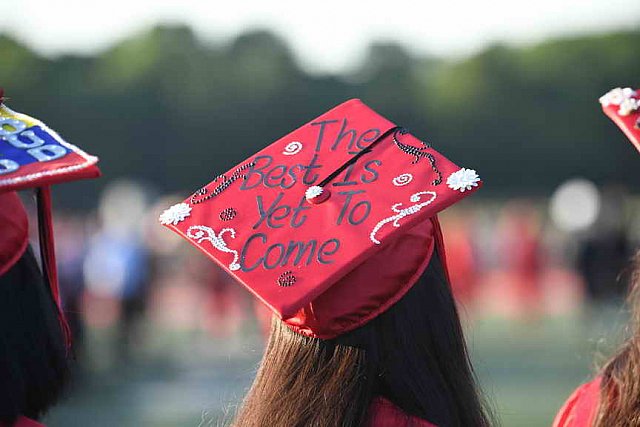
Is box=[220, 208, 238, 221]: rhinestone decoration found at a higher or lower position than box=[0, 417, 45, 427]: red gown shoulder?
higher

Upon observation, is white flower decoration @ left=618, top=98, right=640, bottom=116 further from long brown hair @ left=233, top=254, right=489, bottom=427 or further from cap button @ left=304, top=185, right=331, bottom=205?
cap button @ left=304, top=185, right=331, bottom=205

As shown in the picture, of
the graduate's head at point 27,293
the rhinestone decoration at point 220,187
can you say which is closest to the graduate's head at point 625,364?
the rhinestone decoration at point 220,187

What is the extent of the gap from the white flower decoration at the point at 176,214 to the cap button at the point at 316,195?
269 mm

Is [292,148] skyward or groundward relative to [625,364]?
skyward

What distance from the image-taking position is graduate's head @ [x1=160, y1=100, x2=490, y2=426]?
255 centimetres

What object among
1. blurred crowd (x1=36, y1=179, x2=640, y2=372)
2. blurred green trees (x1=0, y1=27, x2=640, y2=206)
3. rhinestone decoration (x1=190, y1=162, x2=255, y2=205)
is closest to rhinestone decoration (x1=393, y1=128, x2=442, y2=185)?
rhinestone decoration (x1=190, y1=162, x2=255, y2=205)

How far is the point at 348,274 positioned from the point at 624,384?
2.07 feet

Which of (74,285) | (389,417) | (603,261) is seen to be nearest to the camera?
(389,417)

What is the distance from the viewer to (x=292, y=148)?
114 inches

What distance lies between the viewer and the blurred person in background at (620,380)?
2.70 meters

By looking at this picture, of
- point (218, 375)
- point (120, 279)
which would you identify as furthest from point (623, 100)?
point (120, 279)

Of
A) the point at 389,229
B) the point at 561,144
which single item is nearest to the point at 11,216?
the point at 389,229

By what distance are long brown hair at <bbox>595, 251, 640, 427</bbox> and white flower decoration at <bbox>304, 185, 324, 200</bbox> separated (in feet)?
2.35

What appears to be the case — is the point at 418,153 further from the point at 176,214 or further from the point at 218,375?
the point at 218,375
